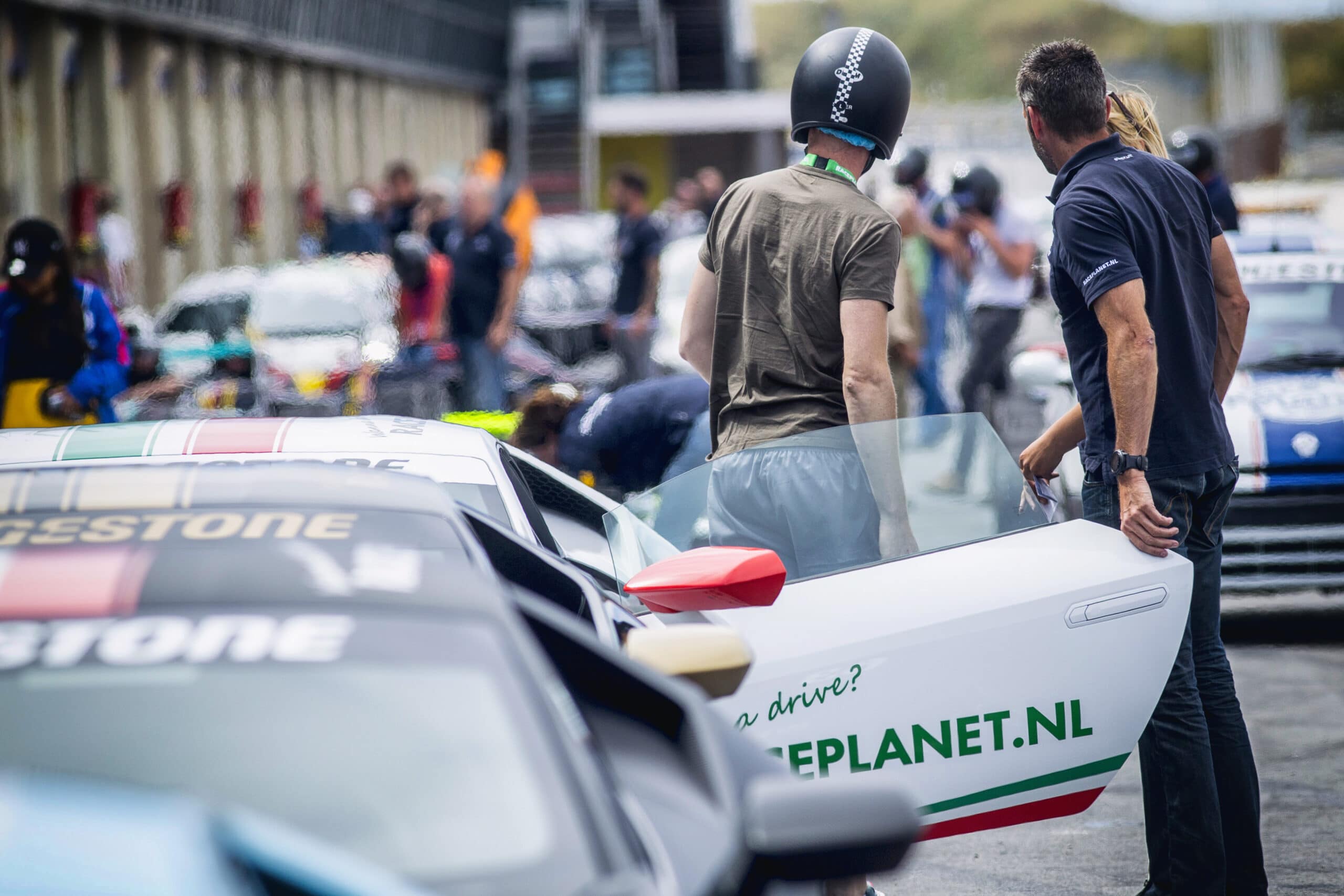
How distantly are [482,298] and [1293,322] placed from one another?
5440mm

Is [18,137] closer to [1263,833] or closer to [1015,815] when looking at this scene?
[1263,833]

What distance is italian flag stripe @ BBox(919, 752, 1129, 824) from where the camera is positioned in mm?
3492

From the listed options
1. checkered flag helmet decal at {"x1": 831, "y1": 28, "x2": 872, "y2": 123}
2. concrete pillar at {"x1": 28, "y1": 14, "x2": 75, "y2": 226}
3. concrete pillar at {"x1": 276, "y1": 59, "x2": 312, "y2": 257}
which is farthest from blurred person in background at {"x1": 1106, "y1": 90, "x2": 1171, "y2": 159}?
concrete pillar at {"x1": 276, "y1": 59, "x2": 312, "y2": 257}

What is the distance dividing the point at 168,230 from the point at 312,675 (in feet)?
82.0

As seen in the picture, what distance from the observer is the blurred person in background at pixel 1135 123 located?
13.7 ft

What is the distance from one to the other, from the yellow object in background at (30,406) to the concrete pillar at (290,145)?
24.9m

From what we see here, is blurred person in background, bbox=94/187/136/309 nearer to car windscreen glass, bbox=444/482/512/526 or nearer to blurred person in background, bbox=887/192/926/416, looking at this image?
blurred person in background, bbox=887/192/926/416

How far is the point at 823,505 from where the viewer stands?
12.3ft

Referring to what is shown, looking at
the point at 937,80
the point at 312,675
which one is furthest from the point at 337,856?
the point at 937,80

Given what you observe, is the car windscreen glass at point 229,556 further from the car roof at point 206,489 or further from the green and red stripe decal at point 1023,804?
the green and red stripe decal at point 1023,804

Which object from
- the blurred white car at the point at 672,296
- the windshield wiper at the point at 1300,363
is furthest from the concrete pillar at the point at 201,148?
the windshield wiper at the point at 1300,363

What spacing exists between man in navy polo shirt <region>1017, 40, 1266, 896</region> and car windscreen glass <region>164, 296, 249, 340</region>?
1320 cm

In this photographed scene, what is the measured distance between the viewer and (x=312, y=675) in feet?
7.03

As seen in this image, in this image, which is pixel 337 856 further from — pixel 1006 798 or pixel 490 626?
pixel 1006 798
